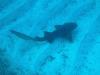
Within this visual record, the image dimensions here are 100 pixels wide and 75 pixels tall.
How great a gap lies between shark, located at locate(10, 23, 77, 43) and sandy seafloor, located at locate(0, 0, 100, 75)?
30 mm

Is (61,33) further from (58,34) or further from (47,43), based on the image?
(47,43)

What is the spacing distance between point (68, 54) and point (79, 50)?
0.09 metres

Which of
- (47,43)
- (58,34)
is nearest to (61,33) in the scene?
(58,34)

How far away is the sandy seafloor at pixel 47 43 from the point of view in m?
1.49

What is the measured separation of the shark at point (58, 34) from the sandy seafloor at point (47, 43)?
30 millimetres

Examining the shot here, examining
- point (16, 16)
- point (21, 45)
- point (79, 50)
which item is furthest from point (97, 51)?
point (16, 16)

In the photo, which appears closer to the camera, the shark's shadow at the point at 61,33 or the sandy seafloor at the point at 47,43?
the sandy seafloor at the point at 47,43

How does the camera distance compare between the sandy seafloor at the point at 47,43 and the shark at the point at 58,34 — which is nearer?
the sandy seafloor at the point at 47,43

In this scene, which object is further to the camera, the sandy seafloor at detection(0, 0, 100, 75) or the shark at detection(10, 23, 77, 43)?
the shark at detection(10, 23, 77, 43)

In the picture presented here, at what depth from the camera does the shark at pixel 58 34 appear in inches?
63.6

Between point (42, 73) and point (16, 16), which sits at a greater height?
point (16, 16)

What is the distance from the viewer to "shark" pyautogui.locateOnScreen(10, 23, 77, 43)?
162cm

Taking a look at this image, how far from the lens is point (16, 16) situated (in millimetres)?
1796

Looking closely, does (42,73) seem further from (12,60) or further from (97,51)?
(97,51)
